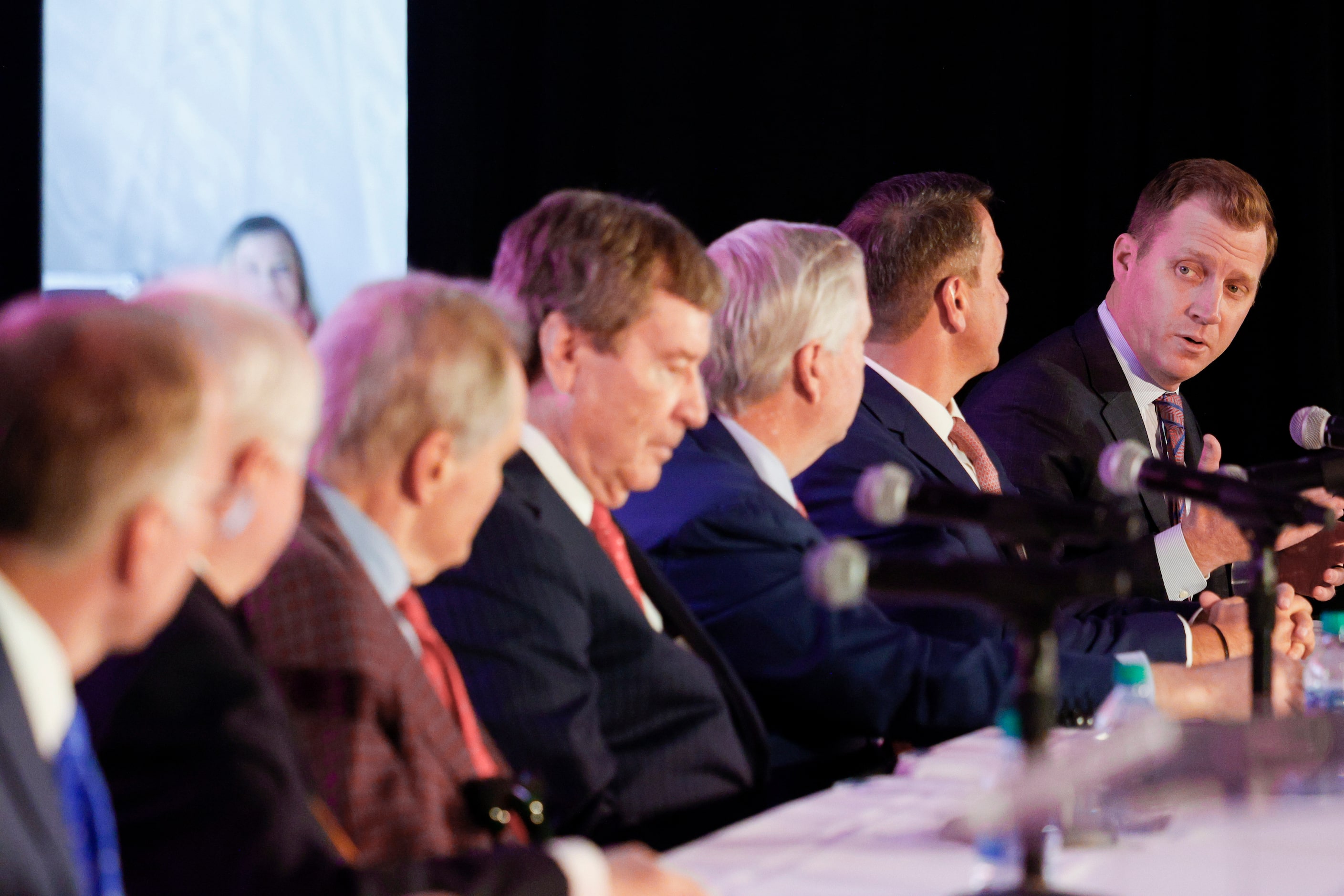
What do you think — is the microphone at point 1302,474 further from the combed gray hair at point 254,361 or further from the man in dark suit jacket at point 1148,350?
the man in dark suit jacket at point 1148,350

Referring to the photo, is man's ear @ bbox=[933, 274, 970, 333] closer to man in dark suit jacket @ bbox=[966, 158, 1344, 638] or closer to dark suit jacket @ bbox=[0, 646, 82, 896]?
man in dark suit jacket @ bbox=[966, 158, 1344, 638]

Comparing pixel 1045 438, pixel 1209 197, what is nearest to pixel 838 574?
pixel 1045 438

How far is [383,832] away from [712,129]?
12.1 ft

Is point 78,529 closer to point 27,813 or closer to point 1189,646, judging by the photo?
point 27,813

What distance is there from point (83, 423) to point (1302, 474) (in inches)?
60.2

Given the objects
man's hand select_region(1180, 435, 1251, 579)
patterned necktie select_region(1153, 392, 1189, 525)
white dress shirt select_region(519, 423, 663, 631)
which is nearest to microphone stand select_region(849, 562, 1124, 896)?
white dress shirt select_region(519, 423, 663, 631)

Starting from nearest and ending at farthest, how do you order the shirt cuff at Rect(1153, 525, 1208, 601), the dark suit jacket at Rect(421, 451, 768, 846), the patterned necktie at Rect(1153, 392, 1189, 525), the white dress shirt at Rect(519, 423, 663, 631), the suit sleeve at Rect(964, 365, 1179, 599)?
the dark suit jacket at Rect(421, 451, 768, 846) < the white dress shirt at Rect(519, 423, 663, 631) < the shirt cuff at Rect(1153, 525, 1208, 601) < the suit sleeve at Rect(964, 365, 1179, 599) < the patterned necktie at Rect(1153, 392, 1189, 525)

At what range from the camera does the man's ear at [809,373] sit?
2348mm

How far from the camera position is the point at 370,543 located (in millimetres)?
1423

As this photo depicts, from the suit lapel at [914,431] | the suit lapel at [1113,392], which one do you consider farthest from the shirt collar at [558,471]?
the suit lapel at [1113,392]

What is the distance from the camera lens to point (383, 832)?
4.08 ft

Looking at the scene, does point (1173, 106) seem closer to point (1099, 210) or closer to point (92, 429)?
point (1099, 210)

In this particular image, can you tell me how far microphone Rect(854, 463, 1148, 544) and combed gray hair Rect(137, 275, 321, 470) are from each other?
500 mm

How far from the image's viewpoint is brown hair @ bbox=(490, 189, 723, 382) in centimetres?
194
